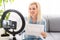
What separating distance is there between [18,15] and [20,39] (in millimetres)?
250

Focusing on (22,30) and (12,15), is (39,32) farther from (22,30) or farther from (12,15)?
(12,15)

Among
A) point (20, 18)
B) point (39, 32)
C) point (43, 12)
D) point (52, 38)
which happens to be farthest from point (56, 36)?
point (20, 18)

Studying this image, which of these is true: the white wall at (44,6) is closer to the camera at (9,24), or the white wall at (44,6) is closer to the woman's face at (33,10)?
the woman's face at (33,10)

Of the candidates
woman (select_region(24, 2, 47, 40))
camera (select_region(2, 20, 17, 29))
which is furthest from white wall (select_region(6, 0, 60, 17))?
camera (select_region(2, 20, 17, 29))

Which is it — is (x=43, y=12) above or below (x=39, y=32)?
above

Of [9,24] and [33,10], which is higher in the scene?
[33,10]

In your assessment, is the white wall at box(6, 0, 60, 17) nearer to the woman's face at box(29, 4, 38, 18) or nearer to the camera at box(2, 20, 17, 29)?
the woman's face at box(29, 4, 38, 18)

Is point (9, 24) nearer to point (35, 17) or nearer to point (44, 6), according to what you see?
point (35, 17)

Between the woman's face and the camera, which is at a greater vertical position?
the woman's face

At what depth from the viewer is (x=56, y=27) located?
1.16 m

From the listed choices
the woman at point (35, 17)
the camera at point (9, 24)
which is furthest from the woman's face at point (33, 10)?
the camera at point (9, 24)

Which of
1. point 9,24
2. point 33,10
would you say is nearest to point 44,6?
point 33,10

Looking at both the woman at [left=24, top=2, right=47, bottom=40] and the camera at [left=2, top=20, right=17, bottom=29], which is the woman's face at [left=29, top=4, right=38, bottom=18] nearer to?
the woman at [left=24, top=2, right=47, bottom=40]

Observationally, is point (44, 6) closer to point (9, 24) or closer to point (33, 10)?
point (33, 10)
